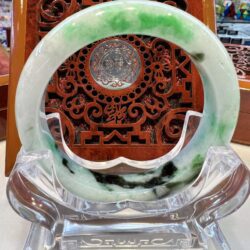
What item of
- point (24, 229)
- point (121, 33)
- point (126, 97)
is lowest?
point (24, 229)

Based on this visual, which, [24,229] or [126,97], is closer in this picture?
[24,229]

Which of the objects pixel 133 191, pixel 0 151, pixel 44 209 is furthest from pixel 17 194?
pixel 0 151

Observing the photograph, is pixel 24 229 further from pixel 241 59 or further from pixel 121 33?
pixel 241 59

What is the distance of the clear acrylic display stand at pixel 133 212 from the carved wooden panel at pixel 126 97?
19cm

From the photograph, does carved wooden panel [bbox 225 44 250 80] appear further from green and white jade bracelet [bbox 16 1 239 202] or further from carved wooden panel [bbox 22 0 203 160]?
green and white jade bracelet [bbox 16 1 239 202]

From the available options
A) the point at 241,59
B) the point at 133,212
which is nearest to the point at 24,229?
the point at 133,212

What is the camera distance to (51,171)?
466 millimetres

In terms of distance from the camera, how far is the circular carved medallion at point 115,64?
2.14ft

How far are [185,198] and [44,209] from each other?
0.59 feet

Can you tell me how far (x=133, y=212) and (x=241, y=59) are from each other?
56cm

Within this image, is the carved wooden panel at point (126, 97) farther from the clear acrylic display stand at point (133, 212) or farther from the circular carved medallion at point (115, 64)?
the clear acrylic display stand at point (133, 212)

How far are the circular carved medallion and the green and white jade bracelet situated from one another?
0.20 metres

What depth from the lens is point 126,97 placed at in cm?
67

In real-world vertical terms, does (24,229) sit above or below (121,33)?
below
